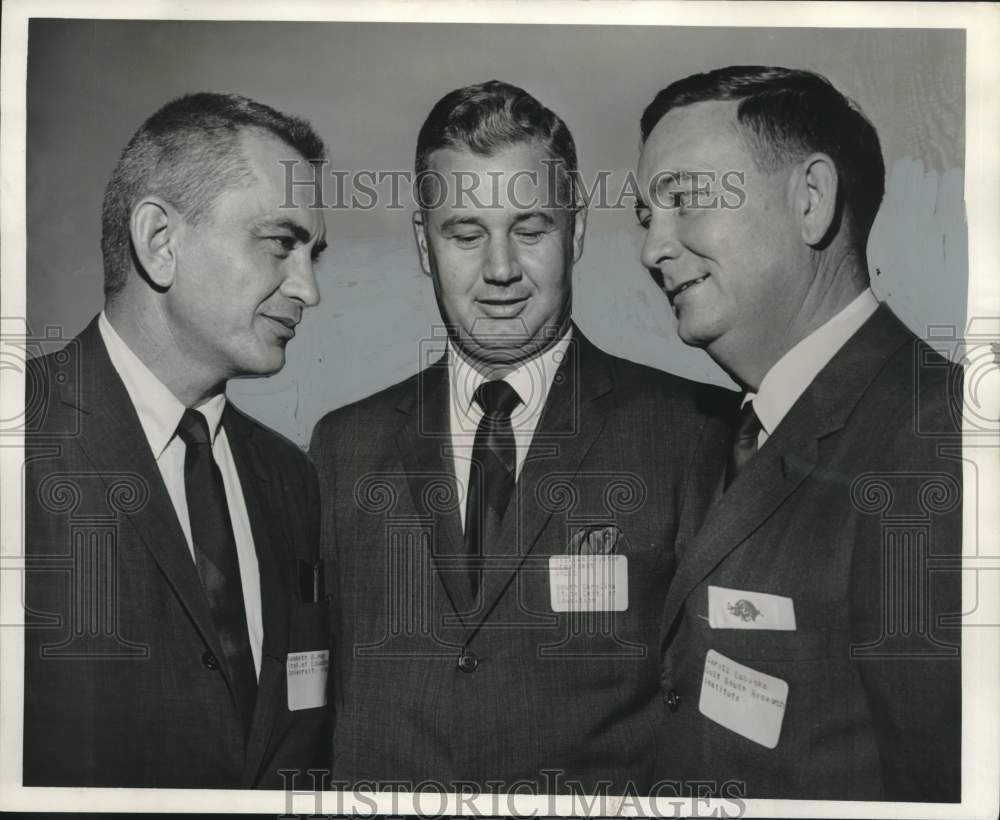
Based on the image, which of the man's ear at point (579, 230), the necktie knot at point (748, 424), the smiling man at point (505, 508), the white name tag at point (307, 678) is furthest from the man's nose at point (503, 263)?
the white name tag at point (307, 678)

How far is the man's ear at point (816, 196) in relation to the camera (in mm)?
2164

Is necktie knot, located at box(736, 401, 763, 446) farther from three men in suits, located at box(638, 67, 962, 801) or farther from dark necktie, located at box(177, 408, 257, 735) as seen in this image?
dark necktie, located at box(177, 408, 257, 735)

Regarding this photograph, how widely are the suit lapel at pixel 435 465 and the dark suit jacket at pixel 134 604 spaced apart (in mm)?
256

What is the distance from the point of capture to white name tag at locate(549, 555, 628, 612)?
220 cm

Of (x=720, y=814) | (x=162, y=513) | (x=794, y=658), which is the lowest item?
(x=720, y=814)

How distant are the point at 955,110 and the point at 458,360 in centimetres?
132

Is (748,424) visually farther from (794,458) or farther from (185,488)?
(185,488)

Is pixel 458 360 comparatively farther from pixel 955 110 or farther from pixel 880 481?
pixel 955 110

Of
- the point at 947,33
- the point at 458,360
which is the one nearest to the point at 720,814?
the point at 458,360

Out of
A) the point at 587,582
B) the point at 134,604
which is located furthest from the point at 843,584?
the point at 134,604

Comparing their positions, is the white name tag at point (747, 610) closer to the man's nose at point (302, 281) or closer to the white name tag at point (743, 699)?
the white name tag at point (743, 699)

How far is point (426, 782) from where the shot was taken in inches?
88.0

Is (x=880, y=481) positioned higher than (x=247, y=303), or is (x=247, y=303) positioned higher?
(x=247, y=303)

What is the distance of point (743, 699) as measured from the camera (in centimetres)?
216
